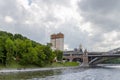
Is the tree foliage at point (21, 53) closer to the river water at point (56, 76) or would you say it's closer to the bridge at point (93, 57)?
the river water at point (56, 76)

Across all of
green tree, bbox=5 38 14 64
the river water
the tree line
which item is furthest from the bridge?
the river water

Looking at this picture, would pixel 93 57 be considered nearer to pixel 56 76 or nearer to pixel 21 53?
pixel 21 53

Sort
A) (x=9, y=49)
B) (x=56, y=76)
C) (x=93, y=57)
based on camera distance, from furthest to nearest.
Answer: (x=93, y=57)
(x=9, y=49)
(x=56, y=76)

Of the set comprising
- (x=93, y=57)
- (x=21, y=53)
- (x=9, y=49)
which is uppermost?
(x=9, y=49)

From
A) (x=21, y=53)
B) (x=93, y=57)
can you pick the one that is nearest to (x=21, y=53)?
(x=21, y=53)

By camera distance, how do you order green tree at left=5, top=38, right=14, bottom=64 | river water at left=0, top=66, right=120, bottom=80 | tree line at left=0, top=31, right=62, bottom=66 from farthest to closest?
tree line at left=0, top=31, right=62, bottom=66, green tree at left=5, top=38, right=14, bottom=64, river water at left=0, top=66, right=120, bottom=80

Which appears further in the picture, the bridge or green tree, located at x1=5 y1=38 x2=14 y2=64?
the bridge

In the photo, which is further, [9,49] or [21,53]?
[21,53]

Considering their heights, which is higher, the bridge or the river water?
the bridge

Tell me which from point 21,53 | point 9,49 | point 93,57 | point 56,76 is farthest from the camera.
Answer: point 93,57

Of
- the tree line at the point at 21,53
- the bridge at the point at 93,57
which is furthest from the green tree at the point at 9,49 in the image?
the bridge at the point at 93,57

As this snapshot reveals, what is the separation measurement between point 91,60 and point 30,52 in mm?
78631

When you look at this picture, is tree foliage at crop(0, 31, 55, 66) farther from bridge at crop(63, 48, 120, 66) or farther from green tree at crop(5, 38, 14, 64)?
bridge at crop(63, 48, 120, 66)

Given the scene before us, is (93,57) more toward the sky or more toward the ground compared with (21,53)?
more toward the sky
